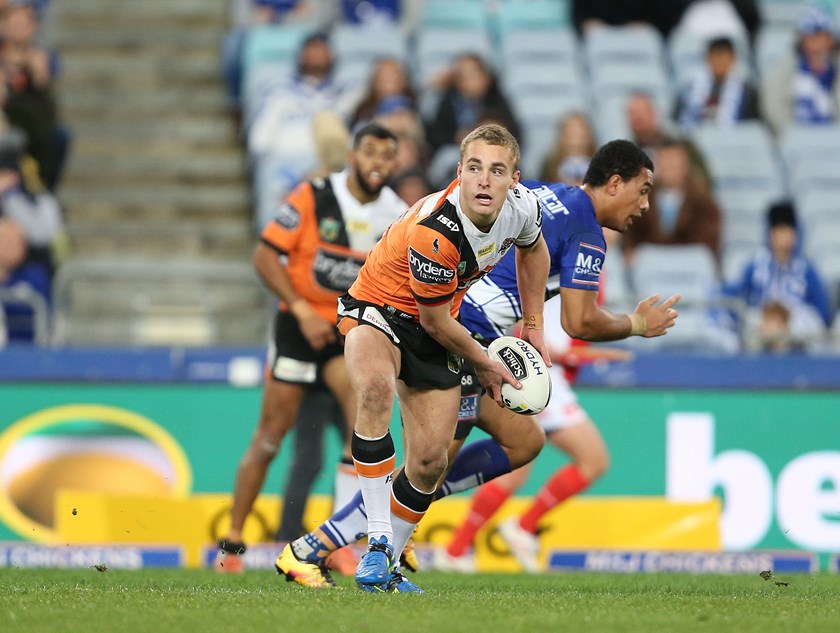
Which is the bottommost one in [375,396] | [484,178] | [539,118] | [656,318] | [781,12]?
[375,396]

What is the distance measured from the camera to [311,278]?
414 inches

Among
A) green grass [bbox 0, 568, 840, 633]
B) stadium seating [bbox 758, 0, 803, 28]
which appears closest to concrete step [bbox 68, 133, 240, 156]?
stadium seating [bbox 758, 0, 803, 28]

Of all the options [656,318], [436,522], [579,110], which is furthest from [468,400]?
[579,110]

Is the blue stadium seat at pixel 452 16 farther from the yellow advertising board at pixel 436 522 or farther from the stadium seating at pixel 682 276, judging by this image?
the yellow advertising board at pixel 436 522

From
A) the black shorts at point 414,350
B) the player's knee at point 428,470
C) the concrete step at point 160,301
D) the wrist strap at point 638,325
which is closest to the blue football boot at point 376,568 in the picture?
the player's knee at point 428,470

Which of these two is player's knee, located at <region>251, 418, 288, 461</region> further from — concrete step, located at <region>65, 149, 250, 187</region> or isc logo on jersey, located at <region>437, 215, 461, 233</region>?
concrete step, located at <region>65, 149, 250, 187</region>

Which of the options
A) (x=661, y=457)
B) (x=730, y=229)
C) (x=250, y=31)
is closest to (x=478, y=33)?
(x=250, y=31)

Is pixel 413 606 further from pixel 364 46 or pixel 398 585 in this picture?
pixel 364 46

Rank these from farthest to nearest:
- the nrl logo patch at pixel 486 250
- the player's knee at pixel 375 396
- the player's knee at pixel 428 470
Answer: the player's knee at pixel 428 470, the player's knee at pixel 375 396, the nrl logo patch at pixel 486 250

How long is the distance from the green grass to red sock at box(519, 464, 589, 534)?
2.08 meters

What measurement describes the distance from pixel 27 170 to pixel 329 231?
623 cm

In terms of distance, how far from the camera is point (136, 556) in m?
12.0

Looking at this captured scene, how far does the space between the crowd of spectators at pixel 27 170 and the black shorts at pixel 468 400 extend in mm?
5988

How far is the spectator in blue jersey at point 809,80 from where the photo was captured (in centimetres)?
1725
